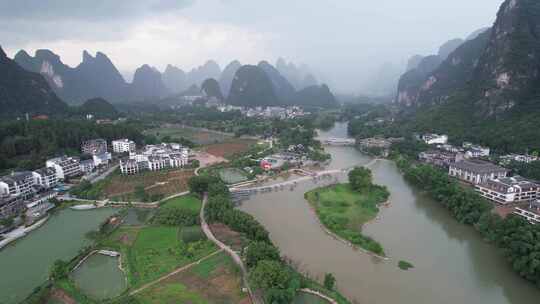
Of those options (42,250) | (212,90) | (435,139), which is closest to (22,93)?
(42,250)

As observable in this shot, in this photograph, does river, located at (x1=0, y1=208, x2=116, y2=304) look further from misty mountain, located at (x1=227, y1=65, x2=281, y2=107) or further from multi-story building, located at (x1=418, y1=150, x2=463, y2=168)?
misty mountain, located at (x1=227, y1=65, x2=281, y2=107)

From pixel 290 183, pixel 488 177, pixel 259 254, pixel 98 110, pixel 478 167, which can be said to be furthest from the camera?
pixel 98 110

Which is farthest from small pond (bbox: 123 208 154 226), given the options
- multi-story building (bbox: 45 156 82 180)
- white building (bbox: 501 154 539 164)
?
white building (bbox: 501 154 539 164)

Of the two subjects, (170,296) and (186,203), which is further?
(186,203)

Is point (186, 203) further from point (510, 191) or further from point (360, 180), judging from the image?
point (510, 191)

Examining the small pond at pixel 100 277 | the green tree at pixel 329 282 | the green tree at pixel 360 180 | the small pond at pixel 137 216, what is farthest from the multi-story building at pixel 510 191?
the small pond at pixel 100 277

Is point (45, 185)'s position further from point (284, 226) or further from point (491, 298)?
point (491, 298)

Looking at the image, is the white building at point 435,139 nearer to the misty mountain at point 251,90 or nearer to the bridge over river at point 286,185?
the bridge over river at point 286,185
